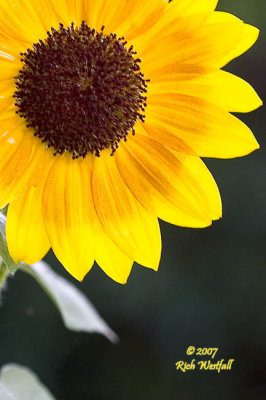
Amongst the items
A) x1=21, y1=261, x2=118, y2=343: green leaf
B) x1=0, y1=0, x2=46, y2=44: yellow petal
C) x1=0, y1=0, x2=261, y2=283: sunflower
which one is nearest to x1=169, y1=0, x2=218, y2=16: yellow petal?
x1=0, y1=0, x2=261, y2=283: sunflower

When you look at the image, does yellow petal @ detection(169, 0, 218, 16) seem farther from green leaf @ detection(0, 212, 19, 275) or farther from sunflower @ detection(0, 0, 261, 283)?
green leaf @ detection(0, 212, 19, 275)

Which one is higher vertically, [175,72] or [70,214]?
[175,72]

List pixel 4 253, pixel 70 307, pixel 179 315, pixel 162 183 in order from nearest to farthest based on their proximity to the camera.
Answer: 1. pixel 4 253
2. pixel 162 183
3. pixel 70 307
4. pixel 179 315

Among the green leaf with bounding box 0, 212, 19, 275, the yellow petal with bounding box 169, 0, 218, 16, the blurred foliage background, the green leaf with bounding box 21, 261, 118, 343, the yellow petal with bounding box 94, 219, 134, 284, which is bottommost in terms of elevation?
the blurred foliage background

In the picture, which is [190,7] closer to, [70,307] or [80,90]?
[80,90]

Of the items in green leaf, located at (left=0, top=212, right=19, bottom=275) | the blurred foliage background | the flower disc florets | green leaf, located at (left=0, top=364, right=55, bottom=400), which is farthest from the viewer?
the blurred foliage background

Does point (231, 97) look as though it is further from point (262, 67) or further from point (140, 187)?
point (262, 67)

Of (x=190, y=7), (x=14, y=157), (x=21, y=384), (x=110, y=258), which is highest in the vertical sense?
(x=190, y=7)

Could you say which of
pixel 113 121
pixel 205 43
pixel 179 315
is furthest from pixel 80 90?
pixel 179 315
